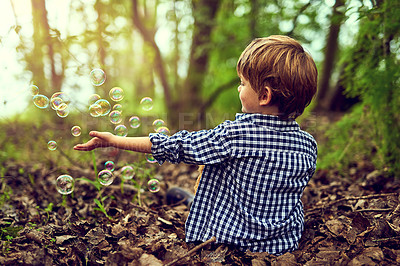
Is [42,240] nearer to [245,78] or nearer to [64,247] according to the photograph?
[64,247]

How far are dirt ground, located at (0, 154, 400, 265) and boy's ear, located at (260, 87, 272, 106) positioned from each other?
0.95 meters

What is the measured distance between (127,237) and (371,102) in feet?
8.77

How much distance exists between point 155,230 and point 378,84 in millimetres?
2481

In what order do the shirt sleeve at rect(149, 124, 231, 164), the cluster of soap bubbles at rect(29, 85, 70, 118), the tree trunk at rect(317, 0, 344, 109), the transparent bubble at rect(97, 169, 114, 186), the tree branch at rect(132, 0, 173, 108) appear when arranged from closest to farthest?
the shirt sleeve at rect(149, 124, 231, 164)
the transparent bubble at rect(97, 169, 114, 186)
the cluster of soap bubbles at rect(29, 85, 70, 118)
the tree branch at rect(132, 0, 173, 108)
the tree trunk at rect(317, 0, 344, 109)

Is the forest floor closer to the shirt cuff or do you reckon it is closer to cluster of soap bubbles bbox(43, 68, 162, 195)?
cluster of soap bubbles bbox(43, 68, 162, 195)

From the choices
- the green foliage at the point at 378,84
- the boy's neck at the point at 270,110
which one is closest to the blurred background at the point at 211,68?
the green foliage at the point at 378,84

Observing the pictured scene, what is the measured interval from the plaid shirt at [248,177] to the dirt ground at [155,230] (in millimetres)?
124

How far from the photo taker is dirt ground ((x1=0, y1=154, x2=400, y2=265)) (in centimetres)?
199

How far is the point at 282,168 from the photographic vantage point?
204 cm

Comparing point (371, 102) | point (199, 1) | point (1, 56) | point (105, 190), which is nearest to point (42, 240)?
point (105, 190)

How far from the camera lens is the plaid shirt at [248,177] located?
1.99m

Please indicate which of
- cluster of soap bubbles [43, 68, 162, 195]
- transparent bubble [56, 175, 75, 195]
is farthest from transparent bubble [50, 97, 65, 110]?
transparent bubble [56, 175, 75, 195]

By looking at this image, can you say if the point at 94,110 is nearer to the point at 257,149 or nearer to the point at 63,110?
the point at 63,110

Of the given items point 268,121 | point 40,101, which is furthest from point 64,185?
point 268,121
